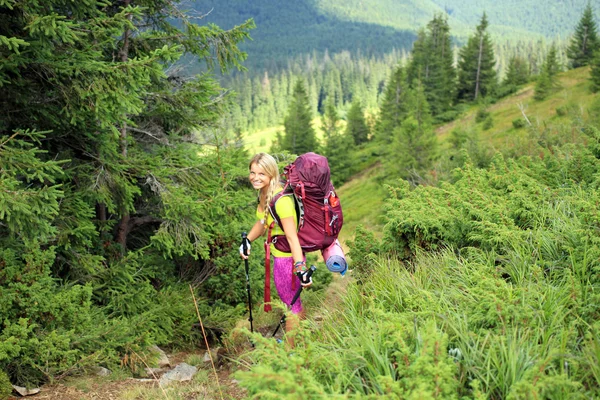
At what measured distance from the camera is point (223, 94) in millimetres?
8555

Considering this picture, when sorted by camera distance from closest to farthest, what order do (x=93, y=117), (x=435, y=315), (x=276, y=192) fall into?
(x=435, y=315) < (x=276, y=192) < (x=93, y=117)

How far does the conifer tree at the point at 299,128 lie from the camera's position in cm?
5125

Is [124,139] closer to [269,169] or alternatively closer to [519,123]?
[269,169]

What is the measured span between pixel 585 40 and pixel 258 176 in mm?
71238

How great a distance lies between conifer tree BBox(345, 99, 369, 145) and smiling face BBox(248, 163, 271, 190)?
5438 centimetres

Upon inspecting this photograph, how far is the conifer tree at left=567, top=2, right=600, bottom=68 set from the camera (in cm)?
5853

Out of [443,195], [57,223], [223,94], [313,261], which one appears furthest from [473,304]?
[313,261]

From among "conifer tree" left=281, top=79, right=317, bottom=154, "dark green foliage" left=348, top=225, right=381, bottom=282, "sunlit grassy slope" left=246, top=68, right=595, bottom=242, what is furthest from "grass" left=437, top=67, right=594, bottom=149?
"dark green foliage" left=348, top=225, right=381, bottom=282

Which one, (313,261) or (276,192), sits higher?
(276,192)

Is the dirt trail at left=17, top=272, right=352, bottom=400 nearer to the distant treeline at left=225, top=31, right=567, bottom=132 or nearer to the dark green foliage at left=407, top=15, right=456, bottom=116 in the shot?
the dark green foliage at left=407, top=15, right=456, bottom=116

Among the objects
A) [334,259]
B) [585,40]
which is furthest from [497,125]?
[334,259]

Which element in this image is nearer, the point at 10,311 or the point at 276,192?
the point at 276,192

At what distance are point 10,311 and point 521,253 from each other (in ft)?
17.1

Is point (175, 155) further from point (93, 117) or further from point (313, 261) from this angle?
point (313, 261)
